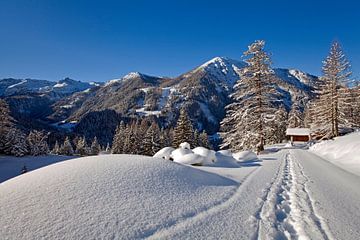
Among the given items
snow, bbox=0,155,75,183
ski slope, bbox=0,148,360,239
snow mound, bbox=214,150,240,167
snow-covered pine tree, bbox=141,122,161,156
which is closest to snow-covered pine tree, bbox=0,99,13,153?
snow, bbox=0,155,75,183

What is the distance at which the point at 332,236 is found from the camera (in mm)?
4059

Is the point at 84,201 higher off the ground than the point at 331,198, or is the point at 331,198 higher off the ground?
the point at 84,201

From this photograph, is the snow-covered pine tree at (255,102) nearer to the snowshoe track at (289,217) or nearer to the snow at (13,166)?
the snowshoe track at (289,217)

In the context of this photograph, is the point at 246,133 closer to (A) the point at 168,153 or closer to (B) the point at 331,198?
(A) the point at 168,153

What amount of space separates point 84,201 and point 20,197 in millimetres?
1148

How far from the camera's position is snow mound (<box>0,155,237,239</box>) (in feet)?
11.7

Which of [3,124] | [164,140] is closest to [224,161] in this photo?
[3,124]

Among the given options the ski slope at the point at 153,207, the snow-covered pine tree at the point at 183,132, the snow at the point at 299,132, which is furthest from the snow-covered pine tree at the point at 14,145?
the snow at the point at 299,132

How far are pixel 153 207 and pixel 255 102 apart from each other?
2331cm

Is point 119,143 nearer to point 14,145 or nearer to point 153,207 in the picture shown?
point 14,145

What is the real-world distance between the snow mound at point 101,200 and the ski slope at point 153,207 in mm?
13

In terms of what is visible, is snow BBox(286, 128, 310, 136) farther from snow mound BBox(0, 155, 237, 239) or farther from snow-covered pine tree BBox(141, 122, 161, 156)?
snow mound BBox(0, 155, 237, 239)

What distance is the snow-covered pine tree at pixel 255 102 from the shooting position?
25.5m

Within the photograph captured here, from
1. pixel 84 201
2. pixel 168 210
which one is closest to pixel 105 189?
pixel 84 201
